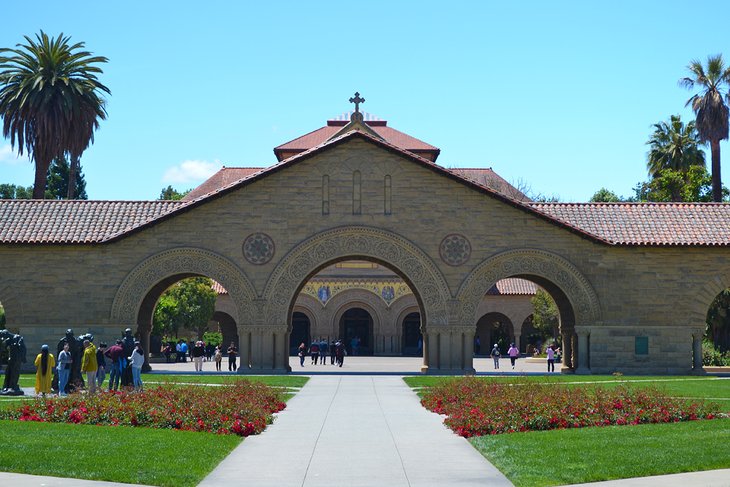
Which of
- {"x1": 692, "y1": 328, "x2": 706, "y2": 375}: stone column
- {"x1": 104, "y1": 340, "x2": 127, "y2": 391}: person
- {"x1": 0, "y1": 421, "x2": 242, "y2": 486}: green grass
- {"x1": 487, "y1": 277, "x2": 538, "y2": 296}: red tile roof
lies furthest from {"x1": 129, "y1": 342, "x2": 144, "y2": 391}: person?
{"x1": 487, "y1": 277, "x2": 538, "y2": 296}: red tile roof

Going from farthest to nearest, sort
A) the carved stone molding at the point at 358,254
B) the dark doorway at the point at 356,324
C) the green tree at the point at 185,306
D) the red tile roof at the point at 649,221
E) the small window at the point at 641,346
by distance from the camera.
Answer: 1. the dark doorway at the point at 356,324
2. the green tree at the point at 185,306
3. the red tile roof at the point at 649,221
4. the carved stone molding at the point at 358,254
5. the small window at the point at 641,346

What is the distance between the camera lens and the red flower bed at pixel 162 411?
17844 mm

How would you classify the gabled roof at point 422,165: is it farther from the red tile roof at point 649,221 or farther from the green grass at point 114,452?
the green grass at point 114,452

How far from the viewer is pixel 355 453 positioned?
15359mm

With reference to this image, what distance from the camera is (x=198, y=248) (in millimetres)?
38250

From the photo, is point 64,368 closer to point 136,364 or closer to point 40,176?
point 136,364

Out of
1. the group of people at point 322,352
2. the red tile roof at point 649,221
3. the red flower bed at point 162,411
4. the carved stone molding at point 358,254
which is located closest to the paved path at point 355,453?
the red flower bed at point 162,411

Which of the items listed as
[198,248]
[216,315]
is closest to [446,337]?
[198,248]

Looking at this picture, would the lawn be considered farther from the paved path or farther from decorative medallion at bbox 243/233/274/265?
decorative medallion at bbox 243/233/274/265

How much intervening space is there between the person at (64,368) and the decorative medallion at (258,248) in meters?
12.0

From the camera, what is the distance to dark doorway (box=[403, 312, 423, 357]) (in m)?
69.6

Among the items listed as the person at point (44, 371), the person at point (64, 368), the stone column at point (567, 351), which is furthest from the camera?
the stone column at point (567, 351)

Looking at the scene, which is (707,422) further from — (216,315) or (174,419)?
(216,315)

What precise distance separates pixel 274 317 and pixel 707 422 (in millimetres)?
22207
